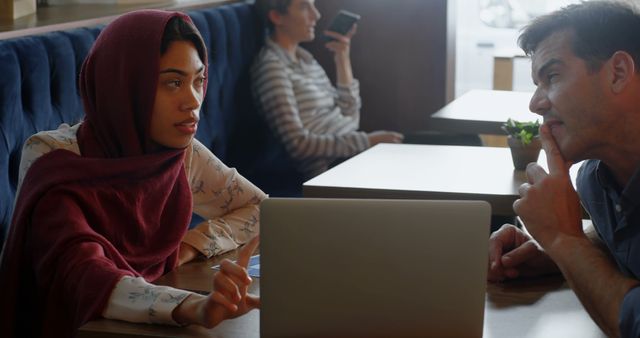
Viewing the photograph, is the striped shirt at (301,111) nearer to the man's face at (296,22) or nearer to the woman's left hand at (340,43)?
the man's face at (296,22)

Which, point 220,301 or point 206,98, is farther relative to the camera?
point 206,98

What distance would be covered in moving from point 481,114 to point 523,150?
2.56 feet

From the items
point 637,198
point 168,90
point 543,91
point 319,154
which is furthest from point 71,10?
point 637,198

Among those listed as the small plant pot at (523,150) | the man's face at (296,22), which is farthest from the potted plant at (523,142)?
the man's face at (296,22)

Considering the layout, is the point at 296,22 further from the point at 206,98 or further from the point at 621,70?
the point at 621,70

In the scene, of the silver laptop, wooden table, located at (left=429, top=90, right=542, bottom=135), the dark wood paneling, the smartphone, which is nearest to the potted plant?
wooden table, located at (left=429, top=90, right=542, bottom=135)

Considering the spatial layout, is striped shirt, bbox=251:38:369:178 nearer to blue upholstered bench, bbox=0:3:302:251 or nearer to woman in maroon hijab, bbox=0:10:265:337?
blue upholstered bench, bbox=0:3:302:251

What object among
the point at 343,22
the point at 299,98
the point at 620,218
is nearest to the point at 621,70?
the point at 620,218

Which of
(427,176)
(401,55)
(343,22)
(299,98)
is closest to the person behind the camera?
(427,176)

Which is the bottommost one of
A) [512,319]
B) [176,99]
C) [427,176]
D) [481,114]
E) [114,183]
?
[481,114]

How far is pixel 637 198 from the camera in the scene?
60.7 inches

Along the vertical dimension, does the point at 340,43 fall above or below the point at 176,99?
below

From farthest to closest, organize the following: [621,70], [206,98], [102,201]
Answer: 1. [206,98]
2. [102,201]
3. [621,70]

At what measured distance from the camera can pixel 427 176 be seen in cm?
242
